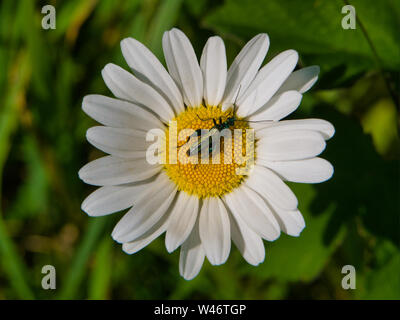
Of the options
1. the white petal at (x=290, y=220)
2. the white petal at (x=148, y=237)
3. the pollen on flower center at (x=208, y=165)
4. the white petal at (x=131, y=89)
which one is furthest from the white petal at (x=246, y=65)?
the white petal at (x=148, y=237)

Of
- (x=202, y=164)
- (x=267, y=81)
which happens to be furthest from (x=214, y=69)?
(x=202, y=164)

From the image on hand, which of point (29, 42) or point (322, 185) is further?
point (29, 42)

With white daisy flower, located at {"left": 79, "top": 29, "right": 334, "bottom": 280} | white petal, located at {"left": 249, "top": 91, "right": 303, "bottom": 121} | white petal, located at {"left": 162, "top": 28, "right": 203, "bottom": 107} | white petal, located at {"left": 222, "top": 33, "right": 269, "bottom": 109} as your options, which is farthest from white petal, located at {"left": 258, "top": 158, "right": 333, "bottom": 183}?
white petal, located at {"left": 162, "top": 28, "right": 203, "bottom": 107}

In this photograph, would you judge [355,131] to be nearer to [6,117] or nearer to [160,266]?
[160,266]

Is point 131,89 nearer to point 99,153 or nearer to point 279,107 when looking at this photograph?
point 279,107

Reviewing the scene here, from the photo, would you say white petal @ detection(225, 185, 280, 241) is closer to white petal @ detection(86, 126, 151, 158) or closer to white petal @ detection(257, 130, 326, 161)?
white petal @ detection(257, 130, 326, 161)

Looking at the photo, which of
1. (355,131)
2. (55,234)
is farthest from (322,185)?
(55,234)

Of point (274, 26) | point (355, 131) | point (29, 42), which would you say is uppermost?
point (29, 42)
